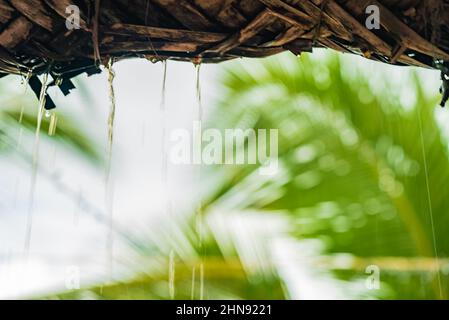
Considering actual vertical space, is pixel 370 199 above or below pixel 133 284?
above

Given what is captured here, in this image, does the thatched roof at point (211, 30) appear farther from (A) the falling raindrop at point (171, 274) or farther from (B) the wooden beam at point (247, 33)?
(A) the falling raindrop at point (171, 274)

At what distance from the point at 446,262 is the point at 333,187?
0.62m

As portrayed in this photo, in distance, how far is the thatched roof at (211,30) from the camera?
90cm

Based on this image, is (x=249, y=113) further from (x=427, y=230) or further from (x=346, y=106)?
(x=427, y=230)

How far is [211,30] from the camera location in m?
0.95

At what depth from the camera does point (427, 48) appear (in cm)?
98

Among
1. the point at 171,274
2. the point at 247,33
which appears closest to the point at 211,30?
the point at 247,33

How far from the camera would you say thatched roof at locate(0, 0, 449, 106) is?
2.97ft

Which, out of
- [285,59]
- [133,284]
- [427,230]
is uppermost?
[285,59]

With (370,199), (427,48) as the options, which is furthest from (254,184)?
(427,48)

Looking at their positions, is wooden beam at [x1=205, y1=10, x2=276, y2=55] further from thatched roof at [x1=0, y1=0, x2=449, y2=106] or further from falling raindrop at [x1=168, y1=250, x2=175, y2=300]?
falling raindrop at [x1=168, y1=250, x2=175, y2=300]

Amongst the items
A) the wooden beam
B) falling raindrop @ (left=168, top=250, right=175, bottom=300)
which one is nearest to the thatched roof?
the wooden beam
